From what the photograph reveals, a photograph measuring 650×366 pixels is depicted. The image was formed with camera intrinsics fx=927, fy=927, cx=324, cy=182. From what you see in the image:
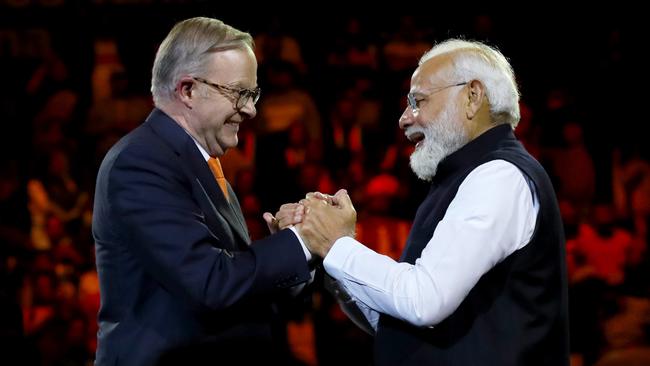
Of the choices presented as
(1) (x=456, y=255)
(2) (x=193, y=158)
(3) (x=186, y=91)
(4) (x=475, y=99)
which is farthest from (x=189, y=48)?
(1) (x=456, y=255)

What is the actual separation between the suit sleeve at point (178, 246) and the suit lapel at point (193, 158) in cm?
8

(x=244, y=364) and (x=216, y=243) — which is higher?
(x=216, y=243)

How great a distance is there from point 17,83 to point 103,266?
19.0ft

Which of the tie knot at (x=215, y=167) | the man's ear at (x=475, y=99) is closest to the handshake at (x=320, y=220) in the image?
the tie knot at (x=215, y=167)

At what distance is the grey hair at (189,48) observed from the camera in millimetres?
2635

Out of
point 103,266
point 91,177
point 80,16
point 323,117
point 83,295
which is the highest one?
point 103,266

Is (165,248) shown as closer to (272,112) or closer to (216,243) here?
(216,243)

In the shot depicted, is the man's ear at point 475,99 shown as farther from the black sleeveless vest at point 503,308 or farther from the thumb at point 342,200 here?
the thumb at point 342,200

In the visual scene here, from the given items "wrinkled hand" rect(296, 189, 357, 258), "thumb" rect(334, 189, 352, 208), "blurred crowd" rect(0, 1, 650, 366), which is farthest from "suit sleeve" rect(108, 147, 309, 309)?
"blurred crowd" rect(0, 1, 650, 366)

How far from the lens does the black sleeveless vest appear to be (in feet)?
8.05

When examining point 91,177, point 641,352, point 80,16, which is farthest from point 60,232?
point 641,352

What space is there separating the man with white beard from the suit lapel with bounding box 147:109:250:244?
198 millimetres

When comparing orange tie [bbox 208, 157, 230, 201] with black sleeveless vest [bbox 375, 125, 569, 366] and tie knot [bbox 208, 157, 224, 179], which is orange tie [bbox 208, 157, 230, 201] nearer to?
tie knot [bbox 208, 157, 224, 179]

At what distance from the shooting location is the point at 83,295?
255 inches
